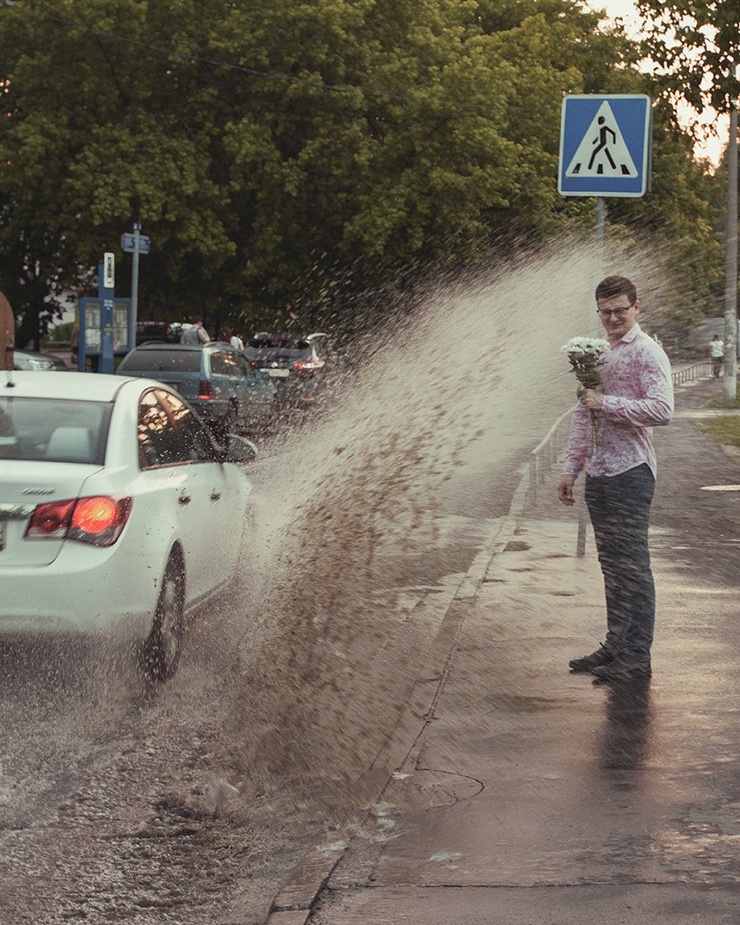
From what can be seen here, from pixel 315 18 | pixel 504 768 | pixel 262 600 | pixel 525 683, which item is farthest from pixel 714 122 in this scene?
pixel 315 18

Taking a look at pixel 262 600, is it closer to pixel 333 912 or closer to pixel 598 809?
pixel 598 809

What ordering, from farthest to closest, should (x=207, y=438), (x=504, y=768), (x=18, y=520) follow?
1. (x=207, y=438)
2. (x=18, y=520)
3. (x=504, y=768)

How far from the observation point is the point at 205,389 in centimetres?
2377

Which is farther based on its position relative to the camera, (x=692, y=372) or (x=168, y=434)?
(x=692, y=372)

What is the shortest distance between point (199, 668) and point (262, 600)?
181 centimetres

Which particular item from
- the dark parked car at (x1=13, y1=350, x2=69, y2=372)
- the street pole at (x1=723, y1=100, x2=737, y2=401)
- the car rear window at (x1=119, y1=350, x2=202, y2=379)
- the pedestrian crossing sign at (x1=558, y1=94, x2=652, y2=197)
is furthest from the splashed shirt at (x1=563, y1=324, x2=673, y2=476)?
the dark parked car at (x1=13, y1=350, x2=69, y2=372)

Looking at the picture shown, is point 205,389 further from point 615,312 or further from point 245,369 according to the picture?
point 615,312

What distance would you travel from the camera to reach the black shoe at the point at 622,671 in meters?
7.11

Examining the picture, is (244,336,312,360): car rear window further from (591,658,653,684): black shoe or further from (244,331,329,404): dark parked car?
(591,658,653,684): black shoe

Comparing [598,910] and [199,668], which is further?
[199,668]

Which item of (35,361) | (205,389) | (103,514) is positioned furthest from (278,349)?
(103,514)

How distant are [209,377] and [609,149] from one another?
13.2 meters

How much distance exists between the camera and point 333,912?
4.19m

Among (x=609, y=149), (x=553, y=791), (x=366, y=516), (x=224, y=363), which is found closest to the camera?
(x=553, y=791)
